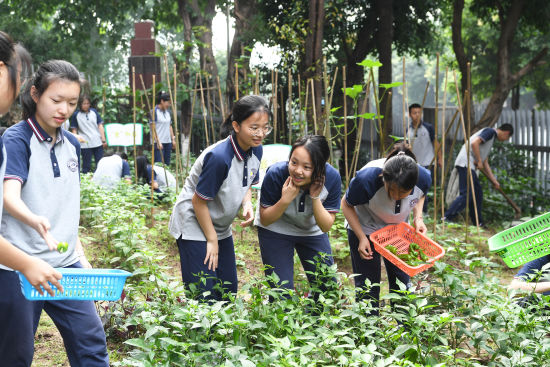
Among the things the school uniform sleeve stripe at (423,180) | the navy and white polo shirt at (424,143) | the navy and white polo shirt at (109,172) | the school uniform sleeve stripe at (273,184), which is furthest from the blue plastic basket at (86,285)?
the navy and white polo shirt at (424,143)

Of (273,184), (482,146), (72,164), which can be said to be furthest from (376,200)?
(482,146)

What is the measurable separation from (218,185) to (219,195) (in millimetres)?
115

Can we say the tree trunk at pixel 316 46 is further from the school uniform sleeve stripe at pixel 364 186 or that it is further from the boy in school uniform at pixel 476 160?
the school uniform sleeve stripe at pixel 364 186

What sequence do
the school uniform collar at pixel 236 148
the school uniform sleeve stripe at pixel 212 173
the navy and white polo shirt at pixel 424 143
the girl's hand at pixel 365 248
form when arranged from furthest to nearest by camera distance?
the navy and white polo shirt at pixel 424 143 < the girl's hand at pixel 365 248 < the school uniform collar at pixel 236 148 < the school uniform sleeve stripe at pixel 212 173

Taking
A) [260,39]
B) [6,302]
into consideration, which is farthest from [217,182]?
[260,39]

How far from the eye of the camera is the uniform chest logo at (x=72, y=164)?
2418 millimetres

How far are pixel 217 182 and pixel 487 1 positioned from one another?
867 centimetres

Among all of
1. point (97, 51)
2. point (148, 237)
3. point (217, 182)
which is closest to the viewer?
point (217, 182)

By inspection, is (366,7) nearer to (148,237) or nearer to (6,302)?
(148,237)

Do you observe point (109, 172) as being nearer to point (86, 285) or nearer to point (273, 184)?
point (273, 184)

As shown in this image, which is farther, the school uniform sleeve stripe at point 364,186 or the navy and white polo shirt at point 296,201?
the school uniform sleeve stripe at point 364,186

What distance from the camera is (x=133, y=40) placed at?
1084cm

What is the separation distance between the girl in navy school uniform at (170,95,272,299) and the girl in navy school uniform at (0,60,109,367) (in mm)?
664

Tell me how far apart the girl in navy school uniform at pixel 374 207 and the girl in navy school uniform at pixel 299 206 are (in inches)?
6.7
